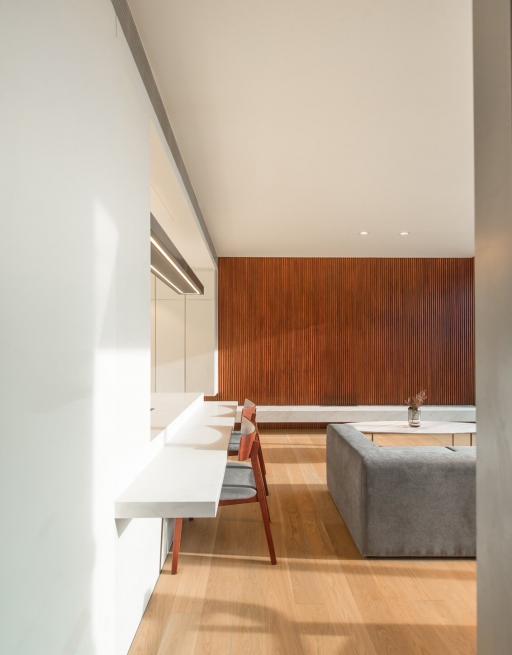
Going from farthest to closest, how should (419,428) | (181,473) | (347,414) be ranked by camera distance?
(347,414) → (419,428) → (181,473)

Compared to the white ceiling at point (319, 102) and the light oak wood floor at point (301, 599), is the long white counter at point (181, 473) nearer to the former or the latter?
the light oak wood floor at point (301, 599)

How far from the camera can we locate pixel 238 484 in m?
3.07

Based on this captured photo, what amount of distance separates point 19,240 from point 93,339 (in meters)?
0.61

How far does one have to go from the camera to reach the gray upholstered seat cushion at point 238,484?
290 cm

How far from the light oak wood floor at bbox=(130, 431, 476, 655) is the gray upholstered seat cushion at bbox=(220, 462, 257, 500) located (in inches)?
16.7

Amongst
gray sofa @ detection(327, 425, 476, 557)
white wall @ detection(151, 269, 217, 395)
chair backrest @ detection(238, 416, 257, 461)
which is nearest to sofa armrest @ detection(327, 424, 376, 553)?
gray sofa @ detection(327, 425, 476, 557)

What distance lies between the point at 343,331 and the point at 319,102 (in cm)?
554

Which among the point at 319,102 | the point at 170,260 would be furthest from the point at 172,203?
the point at 319,102

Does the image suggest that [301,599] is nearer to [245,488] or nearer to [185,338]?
[245,488]

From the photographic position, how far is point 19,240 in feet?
3.76

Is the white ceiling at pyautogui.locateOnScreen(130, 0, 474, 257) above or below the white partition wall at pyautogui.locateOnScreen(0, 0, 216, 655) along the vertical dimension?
above

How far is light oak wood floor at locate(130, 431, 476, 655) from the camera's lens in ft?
7.25

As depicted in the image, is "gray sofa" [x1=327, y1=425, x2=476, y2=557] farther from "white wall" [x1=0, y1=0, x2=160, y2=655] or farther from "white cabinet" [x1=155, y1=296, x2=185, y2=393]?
"white cabinet" [x1=155, y1=296, x2=185, y2=393]

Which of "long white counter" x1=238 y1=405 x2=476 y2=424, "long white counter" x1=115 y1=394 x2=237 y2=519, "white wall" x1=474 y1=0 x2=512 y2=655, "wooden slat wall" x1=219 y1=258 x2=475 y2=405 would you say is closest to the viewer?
"white wall" x1=474 y1=0 x2=512 y2=655
